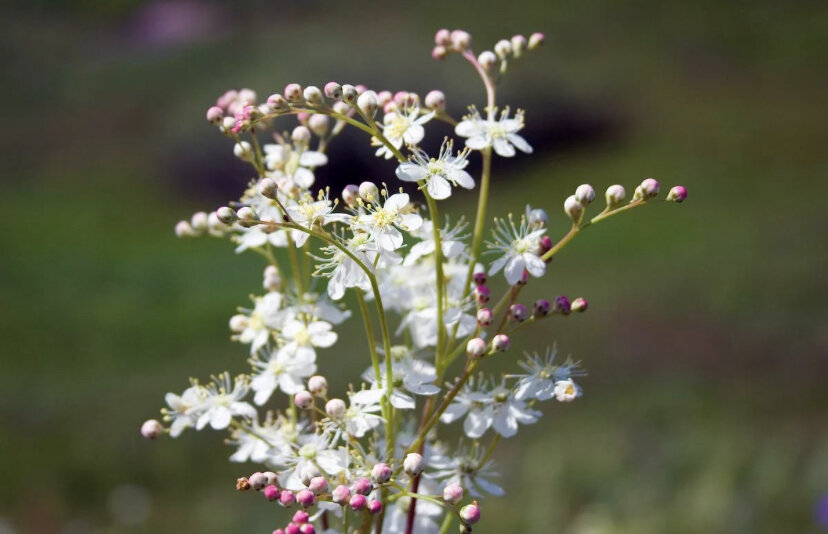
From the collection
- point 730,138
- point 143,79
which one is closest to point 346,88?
point 730,138

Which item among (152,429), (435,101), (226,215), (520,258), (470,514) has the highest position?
(435,101)

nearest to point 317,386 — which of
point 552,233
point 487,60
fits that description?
point 487,60

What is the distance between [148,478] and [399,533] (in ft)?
10.5

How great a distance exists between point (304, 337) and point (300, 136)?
25cm

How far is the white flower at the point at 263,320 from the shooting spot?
3.79 ft

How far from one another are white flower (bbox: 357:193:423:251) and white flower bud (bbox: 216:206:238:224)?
13 centimetres

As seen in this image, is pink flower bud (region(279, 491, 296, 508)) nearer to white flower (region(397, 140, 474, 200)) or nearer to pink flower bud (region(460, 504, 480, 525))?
pink flower bud (region(460, 504, 480, 525))

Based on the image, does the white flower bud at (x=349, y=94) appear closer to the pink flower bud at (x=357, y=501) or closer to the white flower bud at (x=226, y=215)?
the white flower bud at (x=226, y=215)

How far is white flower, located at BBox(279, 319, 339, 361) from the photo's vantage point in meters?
1.11

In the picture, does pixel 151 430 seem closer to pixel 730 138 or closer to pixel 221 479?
pixel 221 479

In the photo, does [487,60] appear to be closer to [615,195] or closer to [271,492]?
[615,195]

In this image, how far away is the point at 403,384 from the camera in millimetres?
1056

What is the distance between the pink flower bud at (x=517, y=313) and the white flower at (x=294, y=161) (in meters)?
0.32

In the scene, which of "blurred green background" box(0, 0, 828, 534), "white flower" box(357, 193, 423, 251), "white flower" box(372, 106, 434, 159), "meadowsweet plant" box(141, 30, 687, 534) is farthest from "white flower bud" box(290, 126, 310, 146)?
"blurred green background" box(0, 0, 828, 534)
